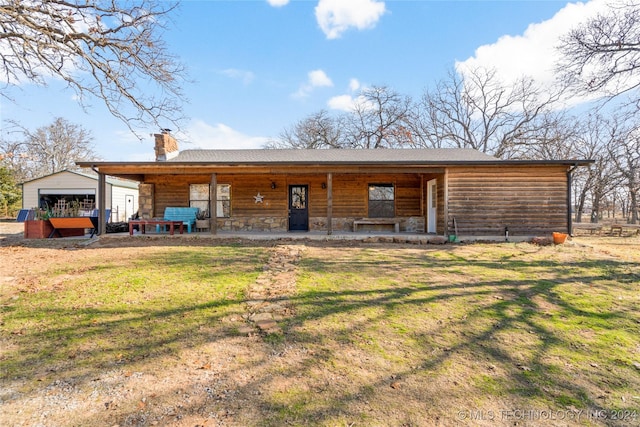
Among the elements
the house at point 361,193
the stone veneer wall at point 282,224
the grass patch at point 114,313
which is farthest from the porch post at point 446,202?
the grass patch at point 114,313

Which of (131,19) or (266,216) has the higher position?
(131,19)

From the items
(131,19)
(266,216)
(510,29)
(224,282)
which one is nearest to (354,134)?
(510,29)

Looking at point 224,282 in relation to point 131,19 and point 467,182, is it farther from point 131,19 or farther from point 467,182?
point 467,182

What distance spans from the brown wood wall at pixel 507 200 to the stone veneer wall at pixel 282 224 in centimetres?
208

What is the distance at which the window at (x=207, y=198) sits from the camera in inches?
504

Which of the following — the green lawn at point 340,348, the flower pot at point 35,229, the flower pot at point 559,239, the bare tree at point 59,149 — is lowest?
the green lawn at point 340,348

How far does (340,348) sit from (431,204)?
10389 millimetres

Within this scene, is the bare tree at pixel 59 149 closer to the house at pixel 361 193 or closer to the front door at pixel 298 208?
the house at pixel 361 193

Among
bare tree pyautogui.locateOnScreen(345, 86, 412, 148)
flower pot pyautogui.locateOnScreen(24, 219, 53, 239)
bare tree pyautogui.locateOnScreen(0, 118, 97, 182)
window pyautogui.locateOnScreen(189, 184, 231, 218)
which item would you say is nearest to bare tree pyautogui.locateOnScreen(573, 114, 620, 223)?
A: bare tree pyautogui.locateOnScreen(345, 86, 412, 148)

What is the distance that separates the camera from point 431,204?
1228 centimetres

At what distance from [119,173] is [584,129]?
3254 centimetres

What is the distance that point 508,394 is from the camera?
2.34 m

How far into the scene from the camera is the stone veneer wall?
12703 millimetres

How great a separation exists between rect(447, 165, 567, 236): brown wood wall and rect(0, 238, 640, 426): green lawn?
5.32 m
